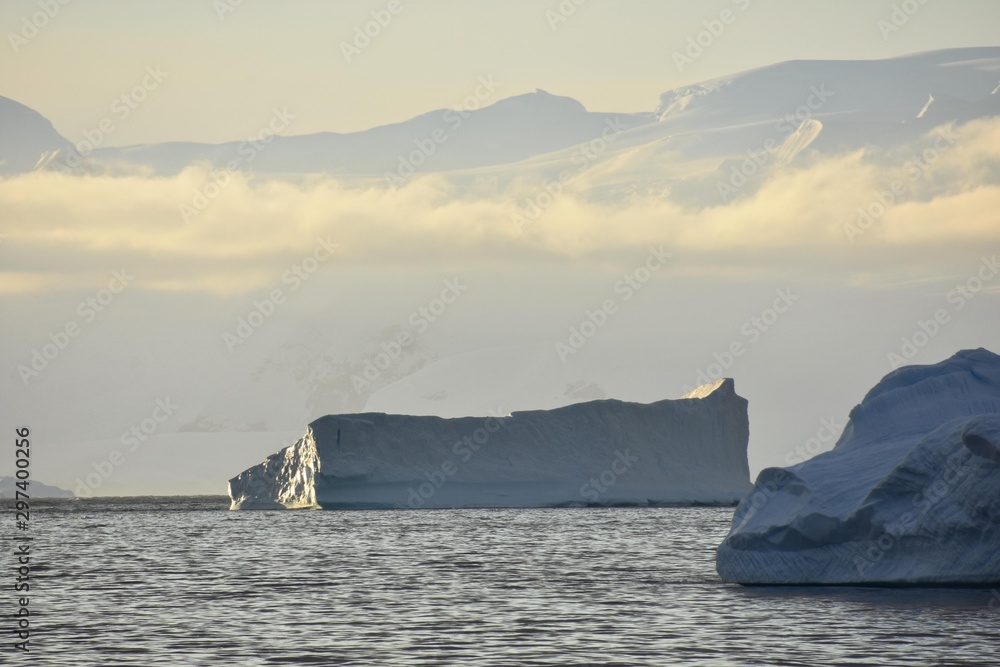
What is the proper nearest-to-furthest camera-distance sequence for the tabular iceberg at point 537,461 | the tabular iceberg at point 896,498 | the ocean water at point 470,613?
the ocean water at point 470,613
the tabular iceberg at point 896,498
the tabular iceberg at point 537,461

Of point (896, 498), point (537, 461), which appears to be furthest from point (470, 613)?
point (537, 461)

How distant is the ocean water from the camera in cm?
1530

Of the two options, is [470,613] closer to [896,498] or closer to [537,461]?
[896,498]

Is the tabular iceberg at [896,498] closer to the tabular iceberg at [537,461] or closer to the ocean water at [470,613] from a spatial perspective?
the ocean water at [470,613]

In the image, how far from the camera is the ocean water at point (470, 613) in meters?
15.3

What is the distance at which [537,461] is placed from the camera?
5894cm

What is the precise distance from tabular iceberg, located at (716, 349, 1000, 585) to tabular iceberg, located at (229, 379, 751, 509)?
35959 mm

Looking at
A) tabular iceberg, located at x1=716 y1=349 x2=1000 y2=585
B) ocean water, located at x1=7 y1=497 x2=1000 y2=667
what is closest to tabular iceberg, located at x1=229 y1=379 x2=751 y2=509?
ocean water, located at x1=7 y1=497 x2=1000 y2=667

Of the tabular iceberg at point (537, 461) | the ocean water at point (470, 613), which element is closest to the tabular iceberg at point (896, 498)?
the ocean water at point (470, 613)

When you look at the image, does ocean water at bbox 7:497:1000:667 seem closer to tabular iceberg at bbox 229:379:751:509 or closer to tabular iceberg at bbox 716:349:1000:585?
tabular iceberg at bbox 716:349:1000:585

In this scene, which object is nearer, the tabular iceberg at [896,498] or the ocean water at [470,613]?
the ocean water at [470,613]

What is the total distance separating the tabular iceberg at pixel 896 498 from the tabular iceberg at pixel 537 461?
A: 35959 mm

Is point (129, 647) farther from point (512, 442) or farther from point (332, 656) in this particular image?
point (512, 442)

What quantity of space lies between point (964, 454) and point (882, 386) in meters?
4.04
